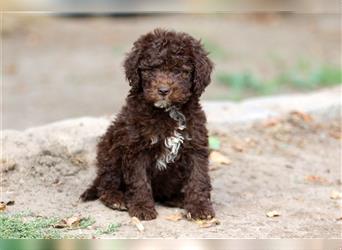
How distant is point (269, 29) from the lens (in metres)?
18.8

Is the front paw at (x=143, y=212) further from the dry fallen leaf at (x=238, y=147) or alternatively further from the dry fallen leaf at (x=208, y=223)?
the dry fallen leaf at (x=238, y=147)

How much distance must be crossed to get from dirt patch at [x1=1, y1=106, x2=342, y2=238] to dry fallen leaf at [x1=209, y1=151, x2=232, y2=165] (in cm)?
4

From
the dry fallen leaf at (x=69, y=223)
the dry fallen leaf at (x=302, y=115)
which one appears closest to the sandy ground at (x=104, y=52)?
the dry fallen leaf at (x=302, y=115)

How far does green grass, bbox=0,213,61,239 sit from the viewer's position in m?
6.35

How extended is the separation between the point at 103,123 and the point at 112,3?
8.74 ft

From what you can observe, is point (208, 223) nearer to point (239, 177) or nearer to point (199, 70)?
point (199, 70)

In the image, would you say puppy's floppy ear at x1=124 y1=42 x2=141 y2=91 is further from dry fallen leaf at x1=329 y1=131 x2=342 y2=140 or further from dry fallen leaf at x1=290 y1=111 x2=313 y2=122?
dry fallen leaf at x1=329 y1=131 x2=342 y2=140

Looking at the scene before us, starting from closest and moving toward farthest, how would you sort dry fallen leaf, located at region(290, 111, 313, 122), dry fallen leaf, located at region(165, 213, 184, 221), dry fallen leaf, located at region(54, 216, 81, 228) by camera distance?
dry fallen leaf, located at region(54, 216, 81, 228) → dry fallen leaf, located at region(165, 213, 184, 221) → dry fallen leaf, located at region(290, 111, 313, 122)

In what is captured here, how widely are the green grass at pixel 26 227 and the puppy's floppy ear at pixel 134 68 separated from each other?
125cm

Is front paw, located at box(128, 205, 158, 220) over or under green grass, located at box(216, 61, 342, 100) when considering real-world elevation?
under

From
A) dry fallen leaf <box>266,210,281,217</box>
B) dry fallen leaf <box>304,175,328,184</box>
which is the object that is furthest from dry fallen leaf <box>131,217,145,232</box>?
dry fallen leaf <box>304,175,328,184</box>

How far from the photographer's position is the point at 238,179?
8.58m

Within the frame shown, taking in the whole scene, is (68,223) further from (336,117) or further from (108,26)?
(108,26)

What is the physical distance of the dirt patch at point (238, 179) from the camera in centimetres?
688
